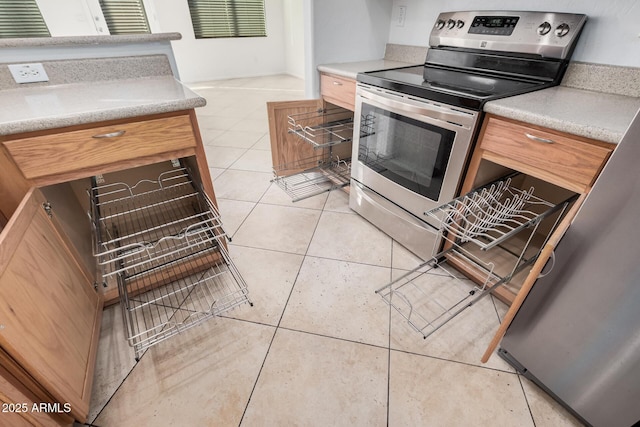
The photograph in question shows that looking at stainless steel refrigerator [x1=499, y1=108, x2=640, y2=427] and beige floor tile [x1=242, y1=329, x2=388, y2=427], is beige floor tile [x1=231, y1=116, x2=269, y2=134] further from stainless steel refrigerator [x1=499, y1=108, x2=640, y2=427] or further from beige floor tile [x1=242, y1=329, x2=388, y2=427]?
stainless steel refrigerator [x1=499, y1=108, x2=640, y2=427]

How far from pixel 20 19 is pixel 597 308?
720 centimetres

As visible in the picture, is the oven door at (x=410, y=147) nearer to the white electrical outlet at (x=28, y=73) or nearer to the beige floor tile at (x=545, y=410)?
the beige floor tile at (x=545, y=410)

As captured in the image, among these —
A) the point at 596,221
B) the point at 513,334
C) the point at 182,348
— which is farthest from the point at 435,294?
the point at 182,348

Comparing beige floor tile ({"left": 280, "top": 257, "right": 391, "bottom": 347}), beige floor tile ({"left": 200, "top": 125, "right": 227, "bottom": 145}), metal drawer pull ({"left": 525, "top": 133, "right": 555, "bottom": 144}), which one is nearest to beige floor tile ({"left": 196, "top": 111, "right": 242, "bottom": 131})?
beige floor tile ({"left": 200, "top": 125, "right": 227, "bottom": 145})

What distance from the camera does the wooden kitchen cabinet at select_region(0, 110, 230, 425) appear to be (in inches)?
29.2

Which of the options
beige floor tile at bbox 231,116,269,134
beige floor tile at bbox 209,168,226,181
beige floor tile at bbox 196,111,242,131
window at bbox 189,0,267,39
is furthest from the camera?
window at bbox 189,0,267,39

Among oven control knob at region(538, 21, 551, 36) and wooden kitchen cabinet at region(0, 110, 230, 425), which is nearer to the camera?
wooden kitchen cabinet at region(0, 110, 230, 425)

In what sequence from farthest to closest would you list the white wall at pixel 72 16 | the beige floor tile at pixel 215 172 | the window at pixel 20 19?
1. the white wall at pixel 72 16
2. the window at pixel 20 19
3. the beige floor tile at pixel 215 172

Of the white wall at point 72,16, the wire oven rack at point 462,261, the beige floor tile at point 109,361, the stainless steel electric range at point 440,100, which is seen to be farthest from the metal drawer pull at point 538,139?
the white wall at point 72,16

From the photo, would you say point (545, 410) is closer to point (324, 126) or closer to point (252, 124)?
point (324, 126)

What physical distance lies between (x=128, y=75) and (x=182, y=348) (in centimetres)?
132

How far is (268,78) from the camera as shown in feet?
20.8

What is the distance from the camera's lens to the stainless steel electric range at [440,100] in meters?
1.25

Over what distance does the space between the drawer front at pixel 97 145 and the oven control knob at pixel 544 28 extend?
1.59 metres
